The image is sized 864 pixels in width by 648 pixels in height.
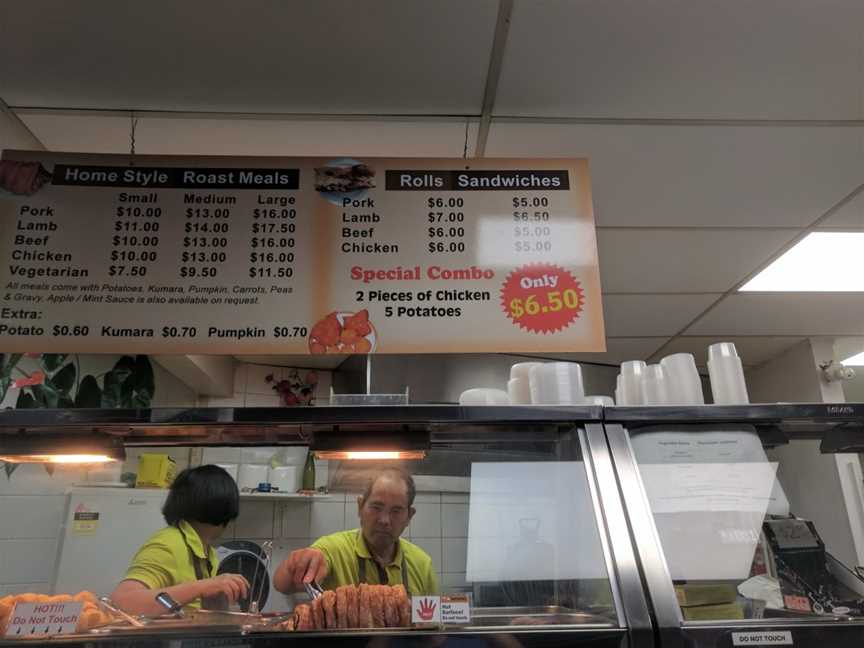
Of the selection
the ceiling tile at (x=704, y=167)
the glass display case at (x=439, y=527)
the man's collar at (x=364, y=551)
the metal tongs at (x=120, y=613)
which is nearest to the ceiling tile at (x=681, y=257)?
the ceiling tile at (x=704, y=167)

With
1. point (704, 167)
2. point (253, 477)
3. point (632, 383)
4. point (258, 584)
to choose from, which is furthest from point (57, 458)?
point (704, 167)

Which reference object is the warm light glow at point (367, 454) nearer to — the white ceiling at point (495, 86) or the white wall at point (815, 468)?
the white wall at point (815, 468)

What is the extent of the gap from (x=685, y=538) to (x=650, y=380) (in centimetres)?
44

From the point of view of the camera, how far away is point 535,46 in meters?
1.86

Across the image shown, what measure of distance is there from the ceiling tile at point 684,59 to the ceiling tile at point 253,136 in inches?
12.8

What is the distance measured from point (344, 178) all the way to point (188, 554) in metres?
1.33

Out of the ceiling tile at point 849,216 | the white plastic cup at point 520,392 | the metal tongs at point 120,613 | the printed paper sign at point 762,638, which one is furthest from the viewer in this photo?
the ceiling tile at point 849,216

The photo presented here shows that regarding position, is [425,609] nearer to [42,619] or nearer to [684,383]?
[42,619]

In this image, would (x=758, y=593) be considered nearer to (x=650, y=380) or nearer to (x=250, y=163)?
(x=650, y=380)

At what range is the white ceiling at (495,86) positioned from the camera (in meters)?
1.76

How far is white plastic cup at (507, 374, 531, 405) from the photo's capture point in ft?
6.15

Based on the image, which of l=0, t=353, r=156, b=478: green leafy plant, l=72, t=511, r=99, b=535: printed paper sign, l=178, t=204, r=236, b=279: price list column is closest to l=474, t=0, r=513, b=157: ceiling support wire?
l=178, t=204, r=236, b=279: price list column

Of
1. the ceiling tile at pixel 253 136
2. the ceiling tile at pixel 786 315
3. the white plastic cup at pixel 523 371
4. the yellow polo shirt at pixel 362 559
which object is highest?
the ceiling tile at pixel 253 136

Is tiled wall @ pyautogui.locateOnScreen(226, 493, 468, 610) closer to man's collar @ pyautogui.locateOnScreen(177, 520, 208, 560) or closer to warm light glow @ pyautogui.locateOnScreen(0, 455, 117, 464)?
man's collar @ pyautogui.locateOnScreen(177, 520, 208, 560)
